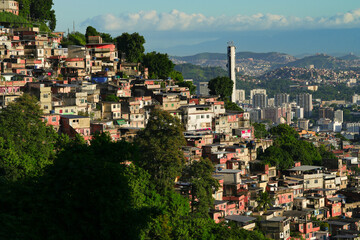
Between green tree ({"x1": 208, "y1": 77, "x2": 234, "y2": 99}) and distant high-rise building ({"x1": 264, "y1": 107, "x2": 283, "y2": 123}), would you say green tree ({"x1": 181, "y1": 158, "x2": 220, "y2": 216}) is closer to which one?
green tree ({"x1": 208, "y1": 77, "x2": 234, "y2": 99})

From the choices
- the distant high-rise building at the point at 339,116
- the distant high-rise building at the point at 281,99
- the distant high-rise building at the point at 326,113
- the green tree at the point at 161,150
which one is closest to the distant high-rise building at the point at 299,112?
the distant high-rise building at the point at 326,113

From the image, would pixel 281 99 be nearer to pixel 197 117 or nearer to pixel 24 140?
pixel 197 117

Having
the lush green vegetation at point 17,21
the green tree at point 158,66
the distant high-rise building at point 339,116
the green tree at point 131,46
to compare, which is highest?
the lush green vegetation at point 17,21

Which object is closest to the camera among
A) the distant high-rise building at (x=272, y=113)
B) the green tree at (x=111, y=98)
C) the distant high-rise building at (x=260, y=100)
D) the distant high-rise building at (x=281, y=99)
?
the green tree at (x=111, y=98)

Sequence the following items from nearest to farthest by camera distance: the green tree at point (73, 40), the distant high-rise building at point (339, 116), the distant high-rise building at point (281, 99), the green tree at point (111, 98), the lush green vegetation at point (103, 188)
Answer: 1. the lush green vegetation at point (103, 188)
2. the green tree at point (111, 98)
3. the green tree at point (73, 40)
4. the distant high-rise building at point (339, 116)
5. the distant high-rise building at point (281, 99)

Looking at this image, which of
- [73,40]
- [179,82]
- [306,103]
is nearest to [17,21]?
[73,40]

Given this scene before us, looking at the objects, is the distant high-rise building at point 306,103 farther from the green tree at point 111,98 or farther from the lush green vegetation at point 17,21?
the green tree at point 111,98
